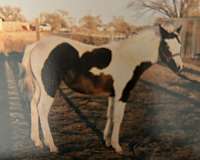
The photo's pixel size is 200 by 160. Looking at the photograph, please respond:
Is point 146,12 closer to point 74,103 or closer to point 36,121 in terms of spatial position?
point 74,103

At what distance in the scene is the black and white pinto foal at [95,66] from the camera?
2.69m

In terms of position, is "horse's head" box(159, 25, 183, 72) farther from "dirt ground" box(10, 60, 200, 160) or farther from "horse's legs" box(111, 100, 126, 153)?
"horse's legs" box(111, 100, 126, 153)

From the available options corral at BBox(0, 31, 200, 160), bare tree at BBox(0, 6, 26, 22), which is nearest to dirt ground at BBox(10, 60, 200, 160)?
corral at BBox(0, 31, 200, 160)

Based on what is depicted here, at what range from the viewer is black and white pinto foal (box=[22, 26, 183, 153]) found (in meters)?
2.69

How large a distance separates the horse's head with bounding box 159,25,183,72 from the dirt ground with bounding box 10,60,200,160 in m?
0.04

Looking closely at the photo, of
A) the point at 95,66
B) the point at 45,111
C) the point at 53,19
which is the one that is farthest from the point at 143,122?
the point at 53,19

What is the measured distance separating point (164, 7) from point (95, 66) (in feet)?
1.54

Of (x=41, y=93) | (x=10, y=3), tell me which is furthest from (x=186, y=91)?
(x=10, y=3)

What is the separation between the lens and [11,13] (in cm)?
262

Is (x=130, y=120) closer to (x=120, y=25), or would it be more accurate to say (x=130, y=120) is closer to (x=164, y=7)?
(x=120, y=25)

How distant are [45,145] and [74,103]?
0.90ft

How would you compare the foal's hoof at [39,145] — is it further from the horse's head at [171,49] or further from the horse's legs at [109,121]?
the horse's head at [171,49]

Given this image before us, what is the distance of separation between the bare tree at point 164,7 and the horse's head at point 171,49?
8cm

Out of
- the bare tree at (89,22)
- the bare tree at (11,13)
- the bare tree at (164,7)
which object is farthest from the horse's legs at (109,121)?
the bare tree at (11,13)
